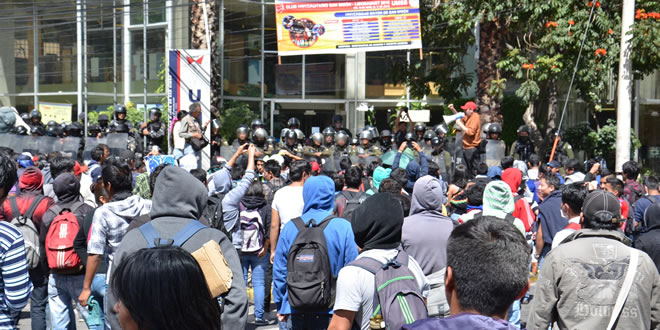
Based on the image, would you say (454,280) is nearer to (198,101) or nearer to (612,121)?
(198,101)

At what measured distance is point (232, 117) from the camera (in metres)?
21.3

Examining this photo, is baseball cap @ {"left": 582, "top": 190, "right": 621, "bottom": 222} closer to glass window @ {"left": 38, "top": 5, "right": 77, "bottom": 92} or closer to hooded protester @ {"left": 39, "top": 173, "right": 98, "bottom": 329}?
hooded protester @ {"left": 39, "top": 173, "right": 98, "bottom": 329}

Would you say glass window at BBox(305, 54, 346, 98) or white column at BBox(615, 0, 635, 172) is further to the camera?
glass window at BBox(305, 54, 346, 98)

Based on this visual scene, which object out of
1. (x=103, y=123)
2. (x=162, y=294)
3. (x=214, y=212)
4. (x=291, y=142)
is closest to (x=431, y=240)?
(x=214, y=212)

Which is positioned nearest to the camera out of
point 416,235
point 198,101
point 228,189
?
point 416,235

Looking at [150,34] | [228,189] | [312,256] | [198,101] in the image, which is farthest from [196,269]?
[150,34]

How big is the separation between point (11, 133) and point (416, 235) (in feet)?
46.8

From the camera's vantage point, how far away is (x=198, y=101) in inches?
630

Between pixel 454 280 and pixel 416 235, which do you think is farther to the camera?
pixel 416 235

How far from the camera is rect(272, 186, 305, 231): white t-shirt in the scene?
698 centimetres

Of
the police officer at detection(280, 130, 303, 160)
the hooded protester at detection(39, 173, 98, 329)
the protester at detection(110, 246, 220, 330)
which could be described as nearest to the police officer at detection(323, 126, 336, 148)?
the police officer at detection(280, 130, 303, 160)

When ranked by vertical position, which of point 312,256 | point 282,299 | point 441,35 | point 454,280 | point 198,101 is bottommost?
point 282,299

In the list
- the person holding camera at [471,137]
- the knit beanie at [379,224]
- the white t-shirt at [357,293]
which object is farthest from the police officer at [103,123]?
the white t-shirt at [357,293]

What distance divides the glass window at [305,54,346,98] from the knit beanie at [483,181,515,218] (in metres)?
20.5
